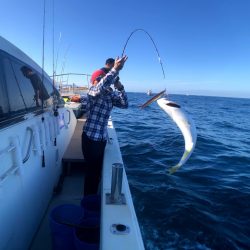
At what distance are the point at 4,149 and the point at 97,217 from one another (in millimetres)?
1224

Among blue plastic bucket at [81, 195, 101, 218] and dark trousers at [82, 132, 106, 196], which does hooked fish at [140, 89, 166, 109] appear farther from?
blue plastic bucket at [81, 195, 101, 218]

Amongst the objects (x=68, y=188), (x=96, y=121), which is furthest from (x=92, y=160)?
(x=68, y=188)

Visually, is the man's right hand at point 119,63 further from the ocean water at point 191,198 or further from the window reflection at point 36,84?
the ocean water at point 191,198

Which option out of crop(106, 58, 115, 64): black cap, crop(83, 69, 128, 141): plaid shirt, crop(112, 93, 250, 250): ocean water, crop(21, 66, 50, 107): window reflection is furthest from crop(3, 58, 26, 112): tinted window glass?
crop(112, 93, 250, 250): ocean water

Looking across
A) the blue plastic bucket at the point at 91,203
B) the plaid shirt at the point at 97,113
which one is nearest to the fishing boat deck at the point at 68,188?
the blue plastic bucket at the point at 91,203

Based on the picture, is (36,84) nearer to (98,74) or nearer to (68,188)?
(98,74)

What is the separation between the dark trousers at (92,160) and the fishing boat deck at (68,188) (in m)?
0.33

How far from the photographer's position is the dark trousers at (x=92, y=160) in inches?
123

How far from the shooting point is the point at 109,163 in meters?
3.17

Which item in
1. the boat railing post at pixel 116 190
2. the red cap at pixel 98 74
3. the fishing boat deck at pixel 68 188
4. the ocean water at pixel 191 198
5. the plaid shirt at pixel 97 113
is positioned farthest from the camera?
the ocean water at pixel 191 198

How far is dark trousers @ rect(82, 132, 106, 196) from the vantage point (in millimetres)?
3131

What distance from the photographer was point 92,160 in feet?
10.5

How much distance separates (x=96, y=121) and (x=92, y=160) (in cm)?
56

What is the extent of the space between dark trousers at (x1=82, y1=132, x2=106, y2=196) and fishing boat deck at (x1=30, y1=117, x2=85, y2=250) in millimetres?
334
